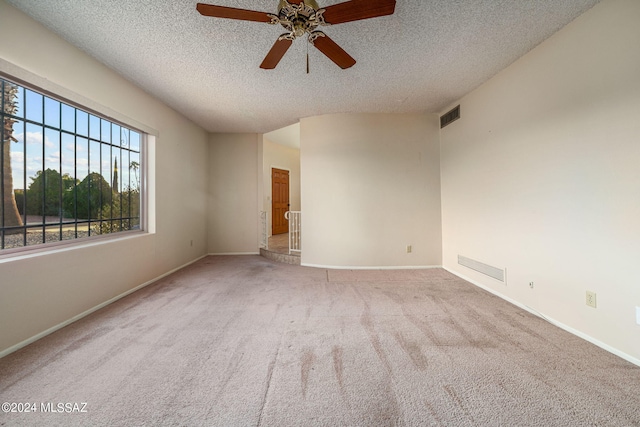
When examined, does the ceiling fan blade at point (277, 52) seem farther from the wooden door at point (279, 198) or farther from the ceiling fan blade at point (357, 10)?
the wooden door at point (279, 198)

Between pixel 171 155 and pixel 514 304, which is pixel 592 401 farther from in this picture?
pixel 171 155

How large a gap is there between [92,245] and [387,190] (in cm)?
396

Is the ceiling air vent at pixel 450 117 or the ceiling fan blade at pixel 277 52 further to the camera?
the ceiling air vent at pixel 450 117

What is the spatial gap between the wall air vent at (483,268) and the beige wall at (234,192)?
3.95 metres

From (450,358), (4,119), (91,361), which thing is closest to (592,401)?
(450,358)

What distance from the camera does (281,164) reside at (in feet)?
22.6

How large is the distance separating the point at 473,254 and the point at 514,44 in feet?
8.04

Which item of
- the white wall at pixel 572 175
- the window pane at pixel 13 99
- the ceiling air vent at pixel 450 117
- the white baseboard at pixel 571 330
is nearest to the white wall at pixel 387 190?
the ceiling air vent at pixel 450 117

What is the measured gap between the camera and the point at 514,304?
254 centimetres

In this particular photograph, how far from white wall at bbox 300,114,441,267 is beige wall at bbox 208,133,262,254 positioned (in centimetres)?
208

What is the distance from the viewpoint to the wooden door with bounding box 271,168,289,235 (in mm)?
6668

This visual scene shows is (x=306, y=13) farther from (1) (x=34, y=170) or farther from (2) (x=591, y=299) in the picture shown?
(2) (x=591, y=299)

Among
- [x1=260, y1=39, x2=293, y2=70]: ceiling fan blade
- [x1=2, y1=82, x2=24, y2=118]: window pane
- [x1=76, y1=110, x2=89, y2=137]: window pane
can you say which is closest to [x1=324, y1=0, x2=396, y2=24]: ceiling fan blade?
[x1=260, y1=39, x2=293, y2=70]: ceiling fan blade

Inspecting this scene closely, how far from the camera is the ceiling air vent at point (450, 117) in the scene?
11.5ft
